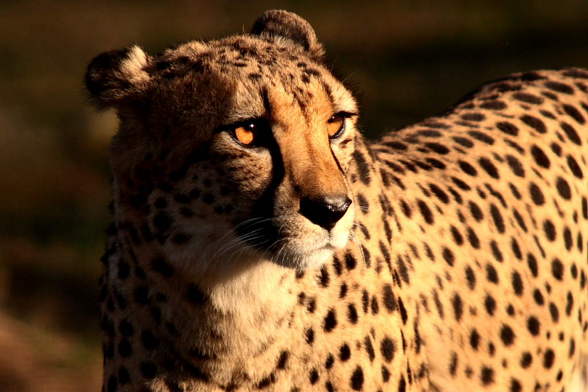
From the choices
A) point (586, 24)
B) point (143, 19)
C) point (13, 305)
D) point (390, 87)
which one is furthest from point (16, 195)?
point (586, 24)

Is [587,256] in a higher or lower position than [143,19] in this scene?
higher

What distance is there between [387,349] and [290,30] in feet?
2.62

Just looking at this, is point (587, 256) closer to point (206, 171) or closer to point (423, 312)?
point (423, 312)

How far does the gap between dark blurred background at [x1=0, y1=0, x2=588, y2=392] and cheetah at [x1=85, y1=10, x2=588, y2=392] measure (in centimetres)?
210

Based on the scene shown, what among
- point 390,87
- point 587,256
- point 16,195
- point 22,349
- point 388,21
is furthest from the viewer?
point 388,21

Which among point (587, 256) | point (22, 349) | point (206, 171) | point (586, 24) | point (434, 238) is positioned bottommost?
point (586, 24)

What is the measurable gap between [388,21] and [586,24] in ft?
4.81

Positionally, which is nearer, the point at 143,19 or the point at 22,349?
the point at 22,349

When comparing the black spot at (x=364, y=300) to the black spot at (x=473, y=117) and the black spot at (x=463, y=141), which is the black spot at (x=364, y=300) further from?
the black spot at (x=473, y=117)

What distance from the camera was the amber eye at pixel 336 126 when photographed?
2901 millimetres

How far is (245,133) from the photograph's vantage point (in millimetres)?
2828

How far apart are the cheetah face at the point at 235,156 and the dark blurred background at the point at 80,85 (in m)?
2.31

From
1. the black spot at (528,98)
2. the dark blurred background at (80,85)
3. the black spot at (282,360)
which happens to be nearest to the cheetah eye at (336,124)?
the black spot at (282,360)

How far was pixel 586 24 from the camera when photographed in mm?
9312
